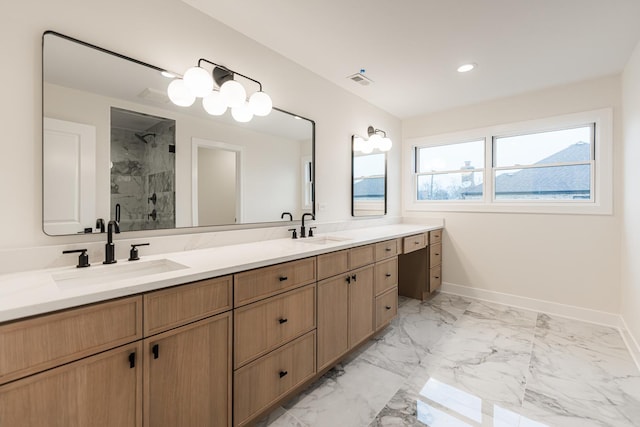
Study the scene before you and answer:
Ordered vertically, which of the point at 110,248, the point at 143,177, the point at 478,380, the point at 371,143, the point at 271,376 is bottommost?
the point at 478,380

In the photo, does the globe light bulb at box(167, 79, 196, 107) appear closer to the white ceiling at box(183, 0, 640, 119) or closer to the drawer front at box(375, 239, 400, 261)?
the white ceiling at box(183, 0, 640, 119)

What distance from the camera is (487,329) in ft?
8.95

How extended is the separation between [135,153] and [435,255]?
10.7 ft

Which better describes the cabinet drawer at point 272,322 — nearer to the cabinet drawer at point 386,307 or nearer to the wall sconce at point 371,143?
the cabinet drawer at point 386,307

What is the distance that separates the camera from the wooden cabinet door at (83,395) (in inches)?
32.7

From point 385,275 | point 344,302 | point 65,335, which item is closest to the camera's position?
point 65,335

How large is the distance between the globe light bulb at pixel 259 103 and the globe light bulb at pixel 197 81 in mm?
339

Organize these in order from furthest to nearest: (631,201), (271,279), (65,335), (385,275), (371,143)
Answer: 1. (371,143)
2. (385,275)
3. (631,201)
4. (271,279)
5. (65,335)

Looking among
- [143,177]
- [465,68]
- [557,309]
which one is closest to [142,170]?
[143,177]

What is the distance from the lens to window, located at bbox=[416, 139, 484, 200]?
361cm

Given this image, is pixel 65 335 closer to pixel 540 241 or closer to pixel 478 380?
pixel 478 380

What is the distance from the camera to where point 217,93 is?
1872 millimetres

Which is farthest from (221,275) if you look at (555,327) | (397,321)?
(555,327)

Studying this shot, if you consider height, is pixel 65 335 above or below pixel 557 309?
above
